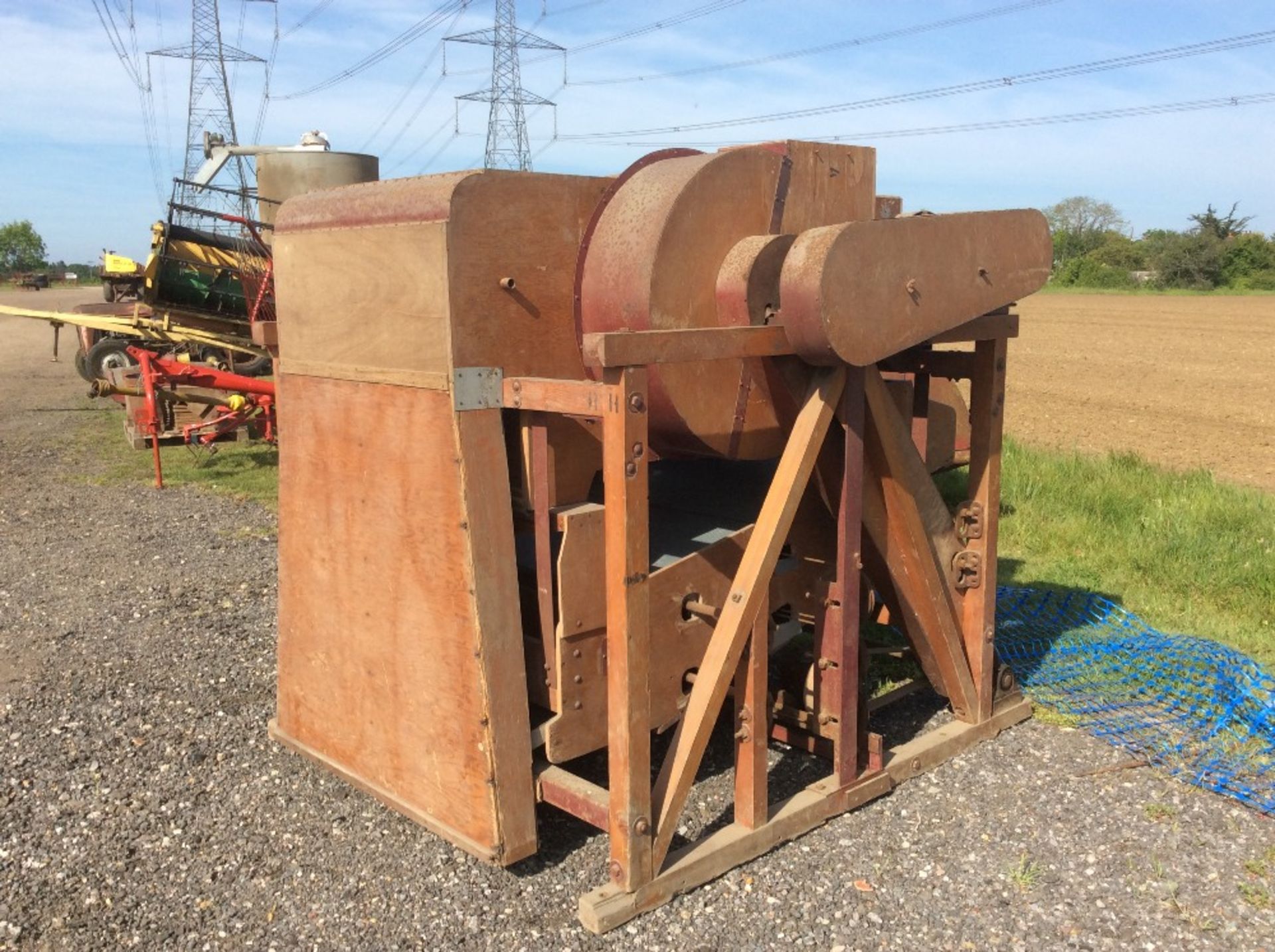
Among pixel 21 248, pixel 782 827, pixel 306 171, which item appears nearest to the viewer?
pixel 782 827

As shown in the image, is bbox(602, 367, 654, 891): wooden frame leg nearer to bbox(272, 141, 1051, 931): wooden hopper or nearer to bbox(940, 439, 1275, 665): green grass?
bbox(272, 141, 1051, 931): wooden hopper

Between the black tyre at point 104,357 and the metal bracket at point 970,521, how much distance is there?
48.6 feet

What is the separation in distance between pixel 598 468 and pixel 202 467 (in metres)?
8.65

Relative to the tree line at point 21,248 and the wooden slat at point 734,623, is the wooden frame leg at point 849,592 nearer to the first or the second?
the wooden slat at point 734,623

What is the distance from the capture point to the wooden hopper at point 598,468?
118 inches

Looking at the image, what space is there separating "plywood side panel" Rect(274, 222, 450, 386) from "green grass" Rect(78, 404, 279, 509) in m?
5.80

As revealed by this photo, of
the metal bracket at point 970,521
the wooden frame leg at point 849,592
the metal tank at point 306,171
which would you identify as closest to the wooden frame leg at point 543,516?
the wooden frame leg at point 849,592

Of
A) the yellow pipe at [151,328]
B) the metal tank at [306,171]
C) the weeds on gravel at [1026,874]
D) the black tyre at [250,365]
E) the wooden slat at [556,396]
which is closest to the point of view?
the wooden slat at [556,396]

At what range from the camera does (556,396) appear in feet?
9.58

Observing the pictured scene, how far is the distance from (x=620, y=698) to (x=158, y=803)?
189cm

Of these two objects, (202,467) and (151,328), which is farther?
(151,328)

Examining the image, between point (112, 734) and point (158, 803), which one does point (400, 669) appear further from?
point (112, 734)

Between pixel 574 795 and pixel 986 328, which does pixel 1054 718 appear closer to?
pixel 986 328

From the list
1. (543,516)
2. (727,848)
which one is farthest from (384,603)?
(727,848)
